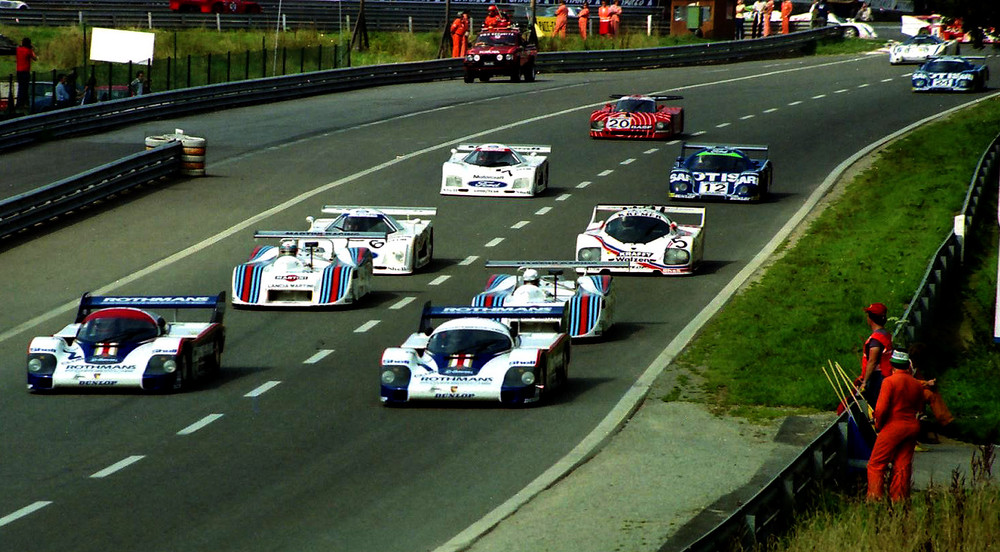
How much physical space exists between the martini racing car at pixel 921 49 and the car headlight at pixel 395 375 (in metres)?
53.5

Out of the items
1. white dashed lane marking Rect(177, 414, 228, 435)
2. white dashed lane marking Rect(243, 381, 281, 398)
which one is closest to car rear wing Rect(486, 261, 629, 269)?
white dashed lane marking Rect(243, 381, 281, 398)

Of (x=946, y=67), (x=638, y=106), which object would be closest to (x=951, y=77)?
(x=946, y=67)

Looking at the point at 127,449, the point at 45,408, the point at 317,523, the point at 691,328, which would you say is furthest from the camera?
the point at 691,328

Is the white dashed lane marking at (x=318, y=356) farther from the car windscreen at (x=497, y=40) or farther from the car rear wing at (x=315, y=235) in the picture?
the car windscreen at (x=497, y=40)

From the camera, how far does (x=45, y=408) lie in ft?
61.8

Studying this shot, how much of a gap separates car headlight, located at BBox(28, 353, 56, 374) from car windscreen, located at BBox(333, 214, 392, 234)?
944 centimetres

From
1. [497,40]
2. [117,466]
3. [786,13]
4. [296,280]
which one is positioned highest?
[786,13]

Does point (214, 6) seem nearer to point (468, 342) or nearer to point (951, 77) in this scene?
point (951, 77)

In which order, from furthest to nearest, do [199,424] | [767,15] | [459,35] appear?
[767,15]
[459,35]
[199,424]

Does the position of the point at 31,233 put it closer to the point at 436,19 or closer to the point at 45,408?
the point at 45,408

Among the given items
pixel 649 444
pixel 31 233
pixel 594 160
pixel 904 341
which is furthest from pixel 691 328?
pixel 594 160

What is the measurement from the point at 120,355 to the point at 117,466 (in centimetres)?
367

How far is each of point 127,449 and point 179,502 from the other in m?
2.43

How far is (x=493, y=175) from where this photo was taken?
120ft
